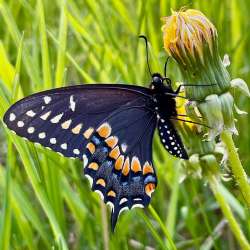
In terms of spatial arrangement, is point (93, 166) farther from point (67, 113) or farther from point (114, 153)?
point (67, 113)

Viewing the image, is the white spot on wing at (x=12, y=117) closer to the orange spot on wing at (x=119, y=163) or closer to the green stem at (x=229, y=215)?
the orange spot on wing at (x=119, y=163)

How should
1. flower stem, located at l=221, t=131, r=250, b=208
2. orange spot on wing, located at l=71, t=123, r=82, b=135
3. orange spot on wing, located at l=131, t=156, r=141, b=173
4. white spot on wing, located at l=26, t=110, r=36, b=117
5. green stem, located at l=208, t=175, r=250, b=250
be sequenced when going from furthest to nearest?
1. orange spot on wing, located at l=131, t=156, r=141, b=173
2. orange spot on wing, located at l=71, t=123, r=82, b=135
3. white spot on wing, located at l=26, t=110, r=36, b=117
4. green stem, located at l=208, t=175, r=250, b=250
5. flower stem, located at l=221, t=131, r=250, b=208

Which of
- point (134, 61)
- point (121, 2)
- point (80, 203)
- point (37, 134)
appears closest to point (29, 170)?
Answer: point (37, 134)

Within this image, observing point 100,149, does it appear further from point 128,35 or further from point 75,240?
point 128,35

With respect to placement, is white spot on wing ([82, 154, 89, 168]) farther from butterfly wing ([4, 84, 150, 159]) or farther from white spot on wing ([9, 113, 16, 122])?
white spot on wing ([9, 113, 16, 122])

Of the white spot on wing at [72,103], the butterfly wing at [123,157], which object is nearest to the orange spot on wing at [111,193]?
the butterfly wing at [123,157]

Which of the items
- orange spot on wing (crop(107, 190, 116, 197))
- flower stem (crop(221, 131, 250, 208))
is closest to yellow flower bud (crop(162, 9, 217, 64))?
flower stem (crop(221, 131, 250, 208))

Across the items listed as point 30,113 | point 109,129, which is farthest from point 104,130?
point 30,113
